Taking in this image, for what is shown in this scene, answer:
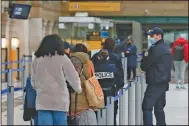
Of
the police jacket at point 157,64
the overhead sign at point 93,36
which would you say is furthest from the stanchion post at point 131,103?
the overhead sign at point 93,36

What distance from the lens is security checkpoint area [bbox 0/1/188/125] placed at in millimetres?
8258

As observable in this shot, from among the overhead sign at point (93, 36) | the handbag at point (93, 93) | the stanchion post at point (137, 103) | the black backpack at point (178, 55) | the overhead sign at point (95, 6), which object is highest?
the overhead sign at point (95, 6)

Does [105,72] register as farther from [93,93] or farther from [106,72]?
[93,93]

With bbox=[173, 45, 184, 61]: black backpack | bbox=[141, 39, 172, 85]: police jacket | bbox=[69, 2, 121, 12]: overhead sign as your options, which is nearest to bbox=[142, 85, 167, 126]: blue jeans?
bbox=[141, 39, 172, 85]: police jacket

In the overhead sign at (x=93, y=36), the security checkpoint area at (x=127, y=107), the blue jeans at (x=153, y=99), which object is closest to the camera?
the security checkpoint area at (x=127, y=107)

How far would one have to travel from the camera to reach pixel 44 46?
6516mm

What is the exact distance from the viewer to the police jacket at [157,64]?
8344 mm

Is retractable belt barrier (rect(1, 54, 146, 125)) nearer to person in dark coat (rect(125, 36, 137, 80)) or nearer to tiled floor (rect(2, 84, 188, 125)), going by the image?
tiled floor (rect(2, 84, 188, 125))

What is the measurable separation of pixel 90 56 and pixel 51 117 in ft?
15.9

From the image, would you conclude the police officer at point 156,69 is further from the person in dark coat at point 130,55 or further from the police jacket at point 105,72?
the person in dark coat at point 130,55

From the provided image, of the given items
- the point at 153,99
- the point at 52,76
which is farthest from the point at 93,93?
the point at 153,99

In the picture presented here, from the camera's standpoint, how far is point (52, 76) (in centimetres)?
646

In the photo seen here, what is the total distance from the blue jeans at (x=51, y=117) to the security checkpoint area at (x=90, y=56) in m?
0.53

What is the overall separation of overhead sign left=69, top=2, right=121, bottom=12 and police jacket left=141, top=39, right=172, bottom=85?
29.1 meters
